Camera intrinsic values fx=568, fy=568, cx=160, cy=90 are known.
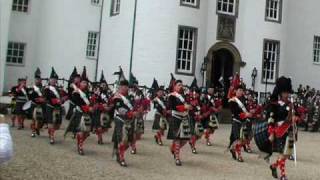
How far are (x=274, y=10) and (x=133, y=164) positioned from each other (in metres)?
21.1

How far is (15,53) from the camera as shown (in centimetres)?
3147

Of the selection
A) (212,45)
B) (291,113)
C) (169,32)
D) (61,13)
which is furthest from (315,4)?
(291,113)

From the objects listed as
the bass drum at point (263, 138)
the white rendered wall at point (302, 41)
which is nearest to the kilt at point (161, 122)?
the bass drum at point (263, 138)

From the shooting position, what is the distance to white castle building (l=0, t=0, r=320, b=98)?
28391mm

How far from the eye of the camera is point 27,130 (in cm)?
1967

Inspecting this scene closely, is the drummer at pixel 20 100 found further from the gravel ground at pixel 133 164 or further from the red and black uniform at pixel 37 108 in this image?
the red and black uniform at pixel 37 108

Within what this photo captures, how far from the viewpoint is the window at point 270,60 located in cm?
3144

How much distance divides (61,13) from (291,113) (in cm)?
2182

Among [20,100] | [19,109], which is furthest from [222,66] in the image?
[19,109]

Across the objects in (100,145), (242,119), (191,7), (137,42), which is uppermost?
(191,7)

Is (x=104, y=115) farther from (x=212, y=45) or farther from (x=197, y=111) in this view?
(x=212, y=45)

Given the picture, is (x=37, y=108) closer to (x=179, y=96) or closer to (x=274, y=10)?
(x=179, y=96)

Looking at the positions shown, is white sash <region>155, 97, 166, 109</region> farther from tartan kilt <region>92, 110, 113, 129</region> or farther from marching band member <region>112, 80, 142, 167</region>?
marching band member <region>112, 80, 142, 167</region>

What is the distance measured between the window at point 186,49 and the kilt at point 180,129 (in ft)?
49.0
